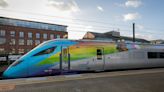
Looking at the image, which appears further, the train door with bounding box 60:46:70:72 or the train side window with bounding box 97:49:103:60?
the train side window with bounding box 97:49:103:60

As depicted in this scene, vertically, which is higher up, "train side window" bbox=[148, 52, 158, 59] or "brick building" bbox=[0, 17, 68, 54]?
"brick building" bbox=[0, 17, 68, 54]

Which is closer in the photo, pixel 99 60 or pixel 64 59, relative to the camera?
pixel 64 59

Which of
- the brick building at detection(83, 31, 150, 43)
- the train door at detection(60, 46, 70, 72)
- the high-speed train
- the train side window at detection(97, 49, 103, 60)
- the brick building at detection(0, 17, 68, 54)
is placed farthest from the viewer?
the brick building at detection(0, 17, 68, 54)

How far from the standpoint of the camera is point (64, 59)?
1274cm

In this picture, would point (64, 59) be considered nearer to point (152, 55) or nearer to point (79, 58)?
point (79, 58)

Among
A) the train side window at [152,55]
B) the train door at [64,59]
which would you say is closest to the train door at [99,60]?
the train door at [64,59]

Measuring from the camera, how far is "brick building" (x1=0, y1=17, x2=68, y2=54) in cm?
5766

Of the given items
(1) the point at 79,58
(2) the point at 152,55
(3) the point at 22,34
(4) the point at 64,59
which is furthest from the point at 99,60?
(3) the point at 22,34

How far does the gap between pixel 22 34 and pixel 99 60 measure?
174ft

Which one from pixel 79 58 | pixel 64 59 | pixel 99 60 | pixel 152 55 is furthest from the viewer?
pixel 152 55

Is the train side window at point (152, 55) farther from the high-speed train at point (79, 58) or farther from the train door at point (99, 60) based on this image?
the train door at point (99, 60)

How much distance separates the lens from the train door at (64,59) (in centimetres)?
1270

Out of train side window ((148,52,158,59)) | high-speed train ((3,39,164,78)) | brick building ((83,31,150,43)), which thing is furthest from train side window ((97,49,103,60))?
brick building ((83,31,150,43))

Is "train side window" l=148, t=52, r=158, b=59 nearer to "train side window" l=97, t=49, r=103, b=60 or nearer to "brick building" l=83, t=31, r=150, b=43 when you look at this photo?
"train side window" l=97, t=49, r=103, b=60
